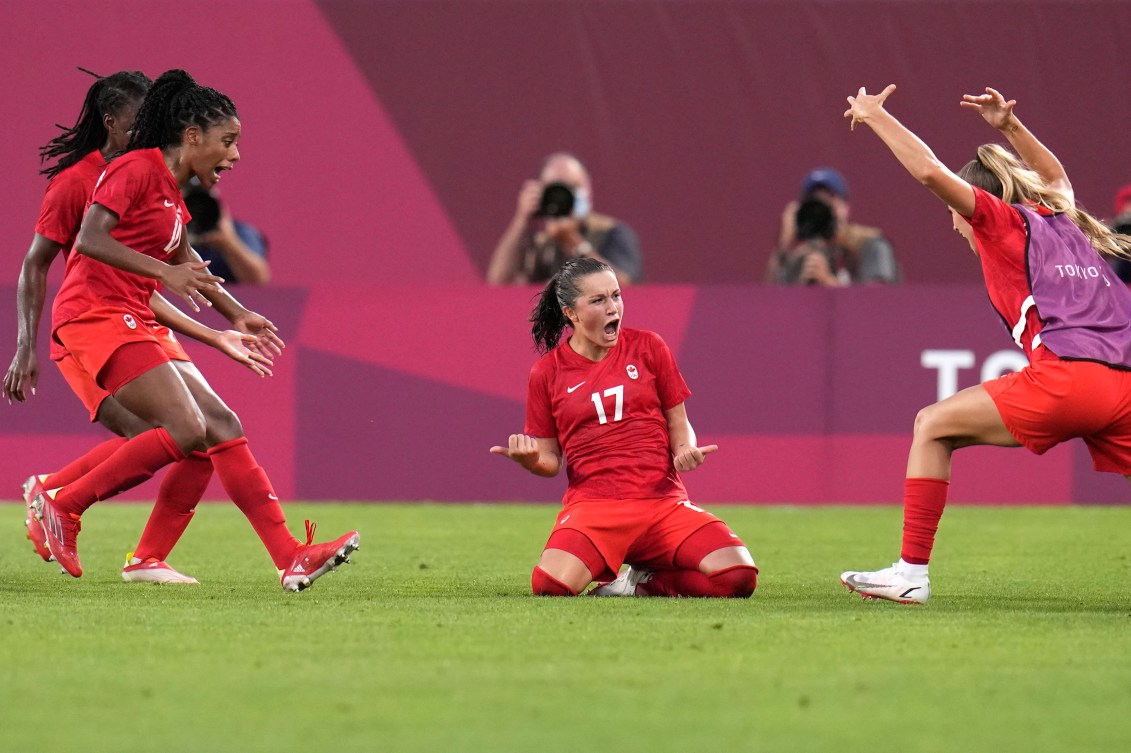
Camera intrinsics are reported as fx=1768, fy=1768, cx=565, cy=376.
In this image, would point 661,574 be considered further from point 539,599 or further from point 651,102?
point 651,102

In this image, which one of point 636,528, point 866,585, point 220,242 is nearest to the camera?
point 866,585

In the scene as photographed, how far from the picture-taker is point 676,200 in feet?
47.5

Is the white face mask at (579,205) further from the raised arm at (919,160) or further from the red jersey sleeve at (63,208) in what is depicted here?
the raised arm at (919,160)

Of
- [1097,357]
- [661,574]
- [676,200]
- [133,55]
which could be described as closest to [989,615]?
[1097,357]

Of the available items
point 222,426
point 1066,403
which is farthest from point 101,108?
point 1066,403

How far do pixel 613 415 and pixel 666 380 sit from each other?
0.24 meters

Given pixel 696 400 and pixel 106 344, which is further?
pixel 696 400

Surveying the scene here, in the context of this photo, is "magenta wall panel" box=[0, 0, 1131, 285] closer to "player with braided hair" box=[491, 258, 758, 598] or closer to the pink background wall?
the pink background wall

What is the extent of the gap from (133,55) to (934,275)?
6735mm

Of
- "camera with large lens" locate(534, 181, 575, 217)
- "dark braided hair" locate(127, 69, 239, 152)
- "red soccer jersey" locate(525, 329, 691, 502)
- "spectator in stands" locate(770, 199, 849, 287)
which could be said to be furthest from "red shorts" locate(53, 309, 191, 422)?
"spectator in stands" locate(770, 199, 849, 287)

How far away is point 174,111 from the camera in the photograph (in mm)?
6129

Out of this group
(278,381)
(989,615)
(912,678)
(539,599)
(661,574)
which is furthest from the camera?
(278,381)

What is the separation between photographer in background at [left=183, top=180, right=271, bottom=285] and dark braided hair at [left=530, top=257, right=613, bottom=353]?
4710mm

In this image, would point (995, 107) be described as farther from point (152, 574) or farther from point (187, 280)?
point (152, 574)
